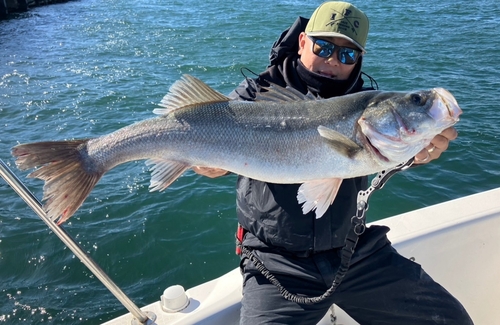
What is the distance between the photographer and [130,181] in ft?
24.9

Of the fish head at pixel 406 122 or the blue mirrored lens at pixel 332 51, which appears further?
the blue mirrored lens at pixel 332 51

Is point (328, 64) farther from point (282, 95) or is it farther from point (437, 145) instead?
point (437, 145)

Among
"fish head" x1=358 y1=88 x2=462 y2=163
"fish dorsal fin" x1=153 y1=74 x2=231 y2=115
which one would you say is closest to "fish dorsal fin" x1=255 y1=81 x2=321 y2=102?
"fish dorsal fin" x1=153 y1=74 x2=231 y2=115

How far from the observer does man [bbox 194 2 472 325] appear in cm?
321

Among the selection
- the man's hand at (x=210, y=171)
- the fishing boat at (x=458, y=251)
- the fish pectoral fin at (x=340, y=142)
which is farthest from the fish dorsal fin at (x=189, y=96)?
the fishing boat at (x=458, y=251)

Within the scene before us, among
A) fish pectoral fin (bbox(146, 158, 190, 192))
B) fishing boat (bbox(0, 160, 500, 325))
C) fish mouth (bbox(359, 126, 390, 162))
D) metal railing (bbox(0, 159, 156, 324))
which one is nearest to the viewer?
metal railing (bbox(0, 159, 156, 324))

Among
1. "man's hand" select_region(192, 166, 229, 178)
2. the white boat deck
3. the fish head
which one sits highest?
the fish head

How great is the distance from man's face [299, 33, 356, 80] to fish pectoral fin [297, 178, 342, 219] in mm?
1198

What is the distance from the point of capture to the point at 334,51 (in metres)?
3.55

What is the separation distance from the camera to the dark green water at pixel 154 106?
A: 5.71 meters

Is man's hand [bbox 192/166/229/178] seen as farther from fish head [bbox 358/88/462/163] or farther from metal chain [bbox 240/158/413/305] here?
fish head [bbox 358/88/462/163]

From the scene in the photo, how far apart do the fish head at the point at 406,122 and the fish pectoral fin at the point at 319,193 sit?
347mm

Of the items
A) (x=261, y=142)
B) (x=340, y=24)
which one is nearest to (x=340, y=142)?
(x=261, y=142)

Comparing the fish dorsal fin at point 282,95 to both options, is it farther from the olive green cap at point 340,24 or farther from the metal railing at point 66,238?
the metal railing at point 66,238
